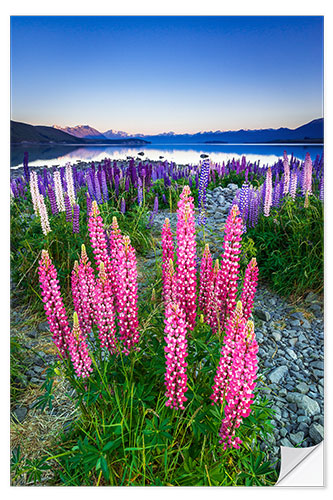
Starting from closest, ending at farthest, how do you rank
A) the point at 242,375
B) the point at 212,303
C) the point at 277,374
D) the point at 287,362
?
the point at 242,375, the point at 212,303, the point at 277,374, the point at 287,362

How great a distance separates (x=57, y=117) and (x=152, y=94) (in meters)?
0.64

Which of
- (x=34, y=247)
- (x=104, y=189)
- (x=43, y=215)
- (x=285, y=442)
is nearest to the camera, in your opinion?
(x=285, y=442)

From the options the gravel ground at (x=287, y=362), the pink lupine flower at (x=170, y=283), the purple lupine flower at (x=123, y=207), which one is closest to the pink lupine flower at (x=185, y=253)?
the pink lupine flower at (x=170, y=283)

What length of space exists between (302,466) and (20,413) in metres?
1.63

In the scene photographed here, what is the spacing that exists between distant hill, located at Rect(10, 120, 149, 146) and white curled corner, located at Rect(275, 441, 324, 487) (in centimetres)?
212

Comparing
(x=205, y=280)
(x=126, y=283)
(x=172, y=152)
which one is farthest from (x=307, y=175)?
(x=126, y=283)

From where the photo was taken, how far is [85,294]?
69.8 inches

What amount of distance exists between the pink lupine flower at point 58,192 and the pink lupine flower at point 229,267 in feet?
5.13

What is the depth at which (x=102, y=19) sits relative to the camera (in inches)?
97.7

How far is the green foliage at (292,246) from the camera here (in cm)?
269

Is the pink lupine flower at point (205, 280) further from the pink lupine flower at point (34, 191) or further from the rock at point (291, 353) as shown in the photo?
the pink lupine flower at point (34, 191)

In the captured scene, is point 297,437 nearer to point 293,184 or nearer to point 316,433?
point 316,433

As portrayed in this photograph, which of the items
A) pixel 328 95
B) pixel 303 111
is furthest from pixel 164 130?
pixel 328 95
